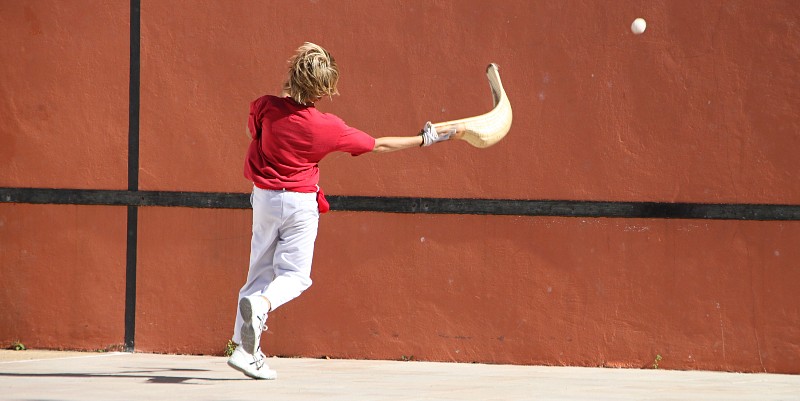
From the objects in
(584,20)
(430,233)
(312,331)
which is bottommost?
(312,331)

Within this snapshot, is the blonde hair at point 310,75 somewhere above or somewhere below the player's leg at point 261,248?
above

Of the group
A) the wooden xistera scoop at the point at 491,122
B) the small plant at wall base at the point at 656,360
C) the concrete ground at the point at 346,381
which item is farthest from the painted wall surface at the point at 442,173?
the wooden xistera scoop at the point at 491,122

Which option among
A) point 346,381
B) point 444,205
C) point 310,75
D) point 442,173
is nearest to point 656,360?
point 444,205

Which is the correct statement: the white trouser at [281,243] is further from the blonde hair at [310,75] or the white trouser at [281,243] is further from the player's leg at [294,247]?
the blonde hair at [310,75]

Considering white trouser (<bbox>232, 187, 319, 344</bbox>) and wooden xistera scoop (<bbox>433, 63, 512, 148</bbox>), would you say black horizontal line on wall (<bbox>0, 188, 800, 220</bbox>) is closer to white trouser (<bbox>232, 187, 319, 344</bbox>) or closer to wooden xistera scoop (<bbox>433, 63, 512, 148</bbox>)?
wooden xistera scoop (<bbox>433, 63, 512, 148</bbox>)

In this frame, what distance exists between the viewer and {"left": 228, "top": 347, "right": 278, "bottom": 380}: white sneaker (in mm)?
6441

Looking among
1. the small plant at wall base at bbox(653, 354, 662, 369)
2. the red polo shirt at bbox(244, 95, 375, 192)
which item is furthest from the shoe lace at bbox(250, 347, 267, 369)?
the small plant at wall base at bbox(653, 354, 662, 369)

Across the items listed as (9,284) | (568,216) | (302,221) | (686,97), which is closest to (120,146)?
(9,284)

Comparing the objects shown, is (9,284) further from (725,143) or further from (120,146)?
(725,143)

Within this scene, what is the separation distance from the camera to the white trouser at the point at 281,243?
21.6 ft

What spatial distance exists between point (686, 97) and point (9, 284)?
4.36m

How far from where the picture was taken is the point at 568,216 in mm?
7852

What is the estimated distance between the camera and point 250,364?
257 inches

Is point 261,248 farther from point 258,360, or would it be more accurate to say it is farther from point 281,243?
point 258,360
